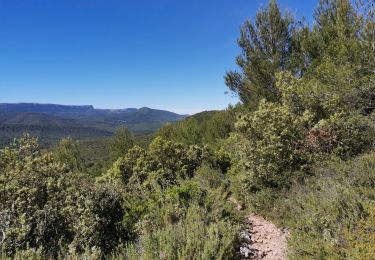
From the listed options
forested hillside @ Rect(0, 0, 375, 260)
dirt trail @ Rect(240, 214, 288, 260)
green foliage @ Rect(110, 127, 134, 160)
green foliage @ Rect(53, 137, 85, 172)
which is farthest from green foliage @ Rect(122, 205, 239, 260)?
green foliage @ Rect(53, 137, 85, 172)

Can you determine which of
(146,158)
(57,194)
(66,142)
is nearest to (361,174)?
(57,194)

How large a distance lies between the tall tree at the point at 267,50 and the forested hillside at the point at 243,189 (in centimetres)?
164

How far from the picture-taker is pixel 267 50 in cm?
1603

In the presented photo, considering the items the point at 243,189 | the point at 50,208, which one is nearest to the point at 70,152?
the point at 243,189

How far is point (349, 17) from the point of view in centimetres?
1073

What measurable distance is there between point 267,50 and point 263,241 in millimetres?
12359

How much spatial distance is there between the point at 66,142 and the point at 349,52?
33.2 m

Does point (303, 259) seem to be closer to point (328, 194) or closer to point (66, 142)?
point (328, 194)

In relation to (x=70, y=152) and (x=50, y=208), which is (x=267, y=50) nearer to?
(x=50, y=208)

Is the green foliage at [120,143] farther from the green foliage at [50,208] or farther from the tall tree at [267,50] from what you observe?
the green foliage at [50,208]

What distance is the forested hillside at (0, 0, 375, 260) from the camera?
437cm

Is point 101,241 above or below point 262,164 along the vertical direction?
below

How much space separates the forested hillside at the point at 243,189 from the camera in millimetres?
4371

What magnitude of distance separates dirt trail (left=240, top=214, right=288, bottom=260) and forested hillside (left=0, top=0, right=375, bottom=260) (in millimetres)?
151
